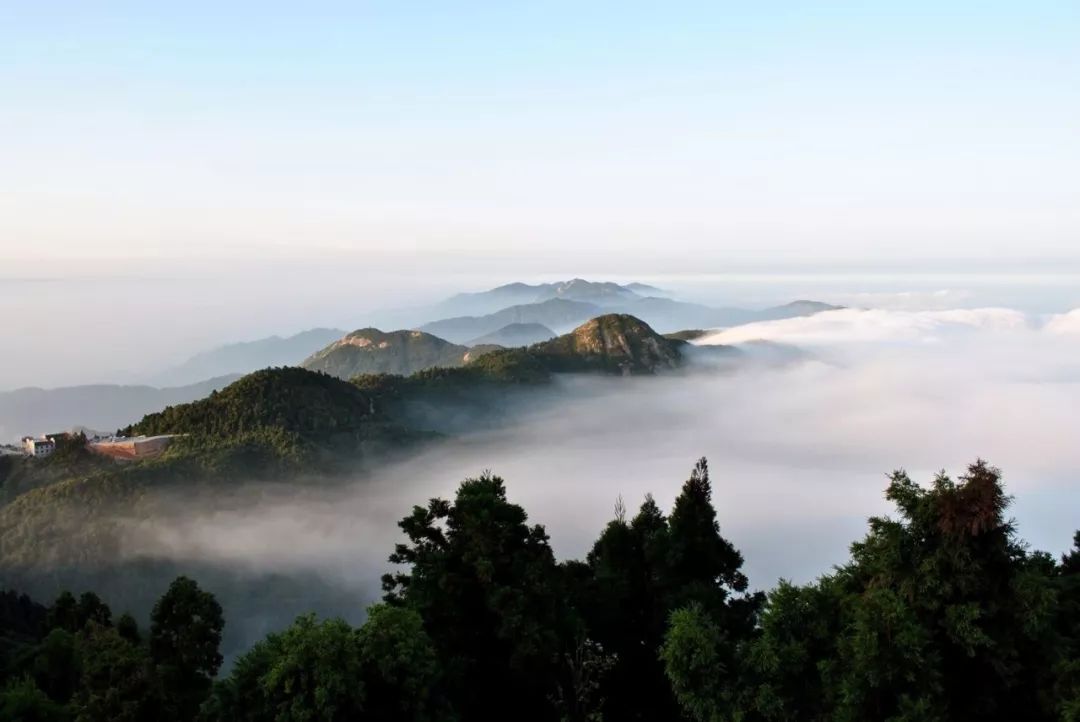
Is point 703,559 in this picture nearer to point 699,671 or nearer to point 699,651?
point 699,671

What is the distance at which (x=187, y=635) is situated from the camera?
2583cm

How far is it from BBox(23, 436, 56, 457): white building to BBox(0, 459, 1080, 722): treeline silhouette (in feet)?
452

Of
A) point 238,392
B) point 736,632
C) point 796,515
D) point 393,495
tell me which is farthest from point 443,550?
point 796,515

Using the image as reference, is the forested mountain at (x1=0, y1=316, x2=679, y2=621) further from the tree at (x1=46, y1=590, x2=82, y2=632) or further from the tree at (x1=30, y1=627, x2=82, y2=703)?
the tree at (x1=30, y1=627, x2=82, y2=703)

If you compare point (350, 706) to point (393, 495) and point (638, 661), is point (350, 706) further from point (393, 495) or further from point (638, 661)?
point (393, 495)

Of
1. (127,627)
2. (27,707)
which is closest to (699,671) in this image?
(27,707)

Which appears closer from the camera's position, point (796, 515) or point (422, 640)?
point (422, 640)

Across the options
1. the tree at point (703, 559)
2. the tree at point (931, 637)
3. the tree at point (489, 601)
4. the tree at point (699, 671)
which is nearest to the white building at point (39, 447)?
the tree at point (489, 601)

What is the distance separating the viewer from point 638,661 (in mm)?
31438

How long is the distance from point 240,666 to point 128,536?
111549 mm

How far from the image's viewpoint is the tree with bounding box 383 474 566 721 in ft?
82.8

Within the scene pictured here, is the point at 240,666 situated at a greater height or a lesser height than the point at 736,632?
greater

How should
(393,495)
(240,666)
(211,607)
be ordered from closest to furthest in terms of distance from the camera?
(240,666)
(211,607)
(393,495)

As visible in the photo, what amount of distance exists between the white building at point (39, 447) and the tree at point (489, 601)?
141 m
